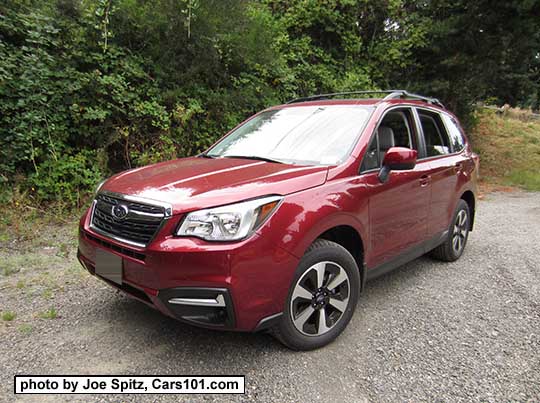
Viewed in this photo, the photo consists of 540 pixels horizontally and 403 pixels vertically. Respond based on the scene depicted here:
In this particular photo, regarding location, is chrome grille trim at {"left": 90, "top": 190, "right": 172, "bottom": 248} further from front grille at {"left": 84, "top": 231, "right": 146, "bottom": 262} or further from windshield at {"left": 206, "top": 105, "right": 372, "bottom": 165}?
windshield at {"left": 206, "top": 105, "right": 372, "bottom": 165}

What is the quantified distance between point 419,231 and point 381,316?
2.86 feet

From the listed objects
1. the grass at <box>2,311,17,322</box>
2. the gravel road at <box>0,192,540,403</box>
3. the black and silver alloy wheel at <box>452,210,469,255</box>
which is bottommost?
the grass at <box>2,311,17,322</box>

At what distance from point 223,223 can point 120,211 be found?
2.32 ft

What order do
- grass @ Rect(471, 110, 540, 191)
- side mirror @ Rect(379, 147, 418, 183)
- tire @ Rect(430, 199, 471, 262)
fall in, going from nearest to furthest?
side mirror @ Rect(379, 147, 418, 183), tire @ Rect(430, 199, 471, 262), grass @ Rect(471, 110, 540, 191)

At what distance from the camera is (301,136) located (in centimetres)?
312

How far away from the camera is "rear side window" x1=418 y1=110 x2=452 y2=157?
3719 millimetres

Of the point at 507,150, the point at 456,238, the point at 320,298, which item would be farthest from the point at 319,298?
the point at 507,150

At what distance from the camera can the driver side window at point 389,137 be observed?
291cm

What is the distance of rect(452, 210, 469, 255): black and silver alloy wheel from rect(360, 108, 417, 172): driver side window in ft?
4.25

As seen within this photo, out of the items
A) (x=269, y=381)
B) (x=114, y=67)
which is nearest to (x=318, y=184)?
(x=269, y=381)

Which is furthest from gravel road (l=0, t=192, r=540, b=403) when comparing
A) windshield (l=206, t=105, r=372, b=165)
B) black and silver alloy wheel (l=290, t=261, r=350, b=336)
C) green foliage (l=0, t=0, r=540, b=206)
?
green foliage (l=0, t=0, r=540, b=206)

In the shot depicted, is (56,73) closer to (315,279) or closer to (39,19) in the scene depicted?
(39,19)

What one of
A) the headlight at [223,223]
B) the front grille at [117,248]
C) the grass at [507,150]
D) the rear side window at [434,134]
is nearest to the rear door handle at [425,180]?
the rear side window at [434,134]

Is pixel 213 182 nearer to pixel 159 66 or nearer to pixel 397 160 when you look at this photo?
pixel 397 160
